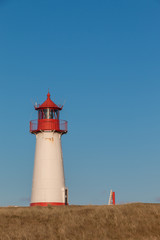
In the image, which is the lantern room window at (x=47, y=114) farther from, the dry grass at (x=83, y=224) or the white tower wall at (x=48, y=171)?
the dry grass at (x=83, y=224)

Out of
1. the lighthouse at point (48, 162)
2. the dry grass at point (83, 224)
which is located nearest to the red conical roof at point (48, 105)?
the lighthouse at point (48, 162)

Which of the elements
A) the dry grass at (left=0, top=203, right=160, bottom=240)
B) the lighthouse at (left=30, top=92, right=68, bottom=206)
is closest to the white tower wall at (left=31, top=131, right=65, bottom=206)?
the lighthouse at (left=30, top=92, right=68, bottom=206)

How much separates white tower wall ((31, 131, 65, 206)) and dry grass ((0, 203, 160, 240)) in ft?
33.2

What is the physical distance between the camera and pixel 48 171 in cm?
3947

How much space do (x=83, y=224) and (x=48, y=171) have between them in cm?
1459

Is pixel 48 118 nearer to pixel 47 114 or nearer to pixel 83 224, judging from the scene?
pixel 47 114

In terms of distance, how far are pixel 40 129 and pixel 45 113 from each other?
6.25 ft

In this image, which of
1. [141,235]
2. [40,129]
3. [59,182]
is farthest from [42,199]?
[141,235]

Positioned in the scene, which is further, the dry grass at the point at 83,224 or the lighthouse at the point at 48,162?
the lighthouse at the point at 48,162

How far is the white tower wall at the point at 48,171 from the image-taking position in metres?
39.2

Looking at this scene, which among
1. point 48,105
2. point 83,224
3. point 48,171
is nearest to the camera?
point 83,224

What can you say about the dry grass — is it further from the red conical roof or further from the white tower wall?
the red conical roof

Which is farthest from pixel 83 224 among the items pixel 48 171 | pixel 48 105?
pixel 48 105

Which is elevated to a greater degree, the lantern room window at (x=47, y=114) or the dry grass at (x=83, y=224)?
the lantern room window at (x=47, y=114)
